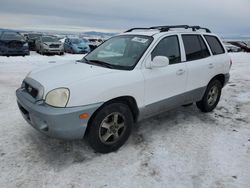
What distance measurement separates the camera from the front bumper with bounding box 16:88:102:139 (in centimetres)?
281

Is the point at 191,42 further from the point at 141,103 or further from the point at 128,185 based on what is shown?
the point at 128,185

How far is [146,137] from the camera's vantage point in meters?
3.91

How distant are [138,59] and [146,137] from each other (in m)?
1.35

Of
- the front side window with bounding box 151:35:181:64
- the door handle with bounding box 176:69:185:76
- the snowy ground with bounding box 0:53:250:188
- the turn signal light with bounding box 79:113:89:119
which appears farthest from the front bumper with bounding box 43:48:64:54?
the turn signal light with bounding box 79:113:89:119

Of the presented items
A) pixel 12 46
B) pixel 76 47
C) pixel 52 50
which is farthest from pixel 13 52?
pixel 76 47

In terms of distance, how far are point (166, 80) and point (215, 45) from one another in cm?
206

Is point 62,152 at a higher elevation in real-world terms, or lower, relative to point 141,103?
lower

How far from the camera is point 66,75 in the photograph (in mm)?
3244

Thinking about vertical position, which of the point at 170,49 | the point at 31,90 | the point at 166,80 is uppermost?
the point at 170,49

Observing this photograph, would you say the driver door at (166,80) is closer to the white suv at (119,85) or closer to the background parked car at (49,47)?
the white suv at (119,85)

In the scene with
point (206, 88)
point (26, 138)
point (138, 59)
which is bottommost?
point (26, 138)

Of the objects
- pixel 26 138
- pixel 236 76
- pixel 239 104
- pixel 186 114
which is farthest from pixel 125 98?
pixel 236 76

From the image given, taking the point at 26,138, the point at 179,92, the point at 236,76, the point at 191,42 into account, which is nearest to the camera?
the point at 26,138

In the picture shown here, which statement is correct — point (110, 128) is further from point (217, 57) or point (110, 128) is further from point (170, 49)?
point (217, 57)
